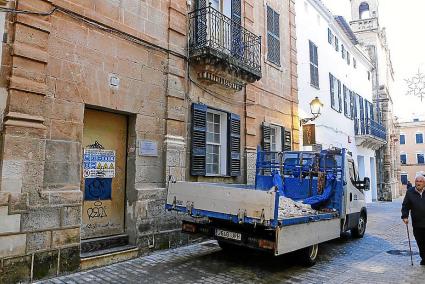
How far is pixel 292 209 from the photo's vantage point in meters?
6.74

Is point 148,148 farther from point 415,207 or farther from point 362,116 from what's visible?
point 362,116

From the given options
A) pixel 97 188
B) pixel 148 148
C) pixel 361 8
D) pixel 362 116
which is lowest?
pixel 97 188

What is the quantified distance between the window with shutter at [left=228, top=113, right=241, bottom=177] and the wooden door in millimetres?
3403

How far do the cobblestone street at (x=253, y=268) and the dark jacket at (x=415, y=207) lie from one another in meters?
0.85

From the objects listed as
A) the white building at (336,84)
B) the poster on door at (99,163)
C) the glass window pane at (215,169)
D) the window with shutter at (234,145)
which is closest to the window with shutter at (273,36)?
the white building at (336,84)

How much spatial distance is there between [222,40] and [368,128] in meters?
17.1

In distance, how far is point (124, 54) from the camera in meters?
7.33

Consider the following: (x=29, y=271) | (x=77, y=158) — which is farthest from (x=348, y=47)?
(x=29, y=271)

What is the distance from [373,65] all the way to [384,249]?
22.0 m

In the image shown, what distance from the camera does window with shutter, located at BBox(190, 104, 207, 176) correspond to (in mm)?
8727

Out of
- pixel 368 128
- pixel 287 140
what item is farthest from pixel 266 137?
pixel 368 128

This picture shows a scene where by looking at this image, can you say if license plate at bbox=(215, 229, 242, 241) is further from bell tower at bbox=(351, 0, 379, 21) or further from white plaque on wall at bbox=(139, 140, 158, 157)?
bell tower at bbox=(351, 0, 379, 21)

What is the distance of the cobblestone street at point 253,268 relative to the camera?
5.82m

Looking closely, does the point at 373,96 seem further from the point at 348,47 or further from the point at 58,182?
the point at 58,182
